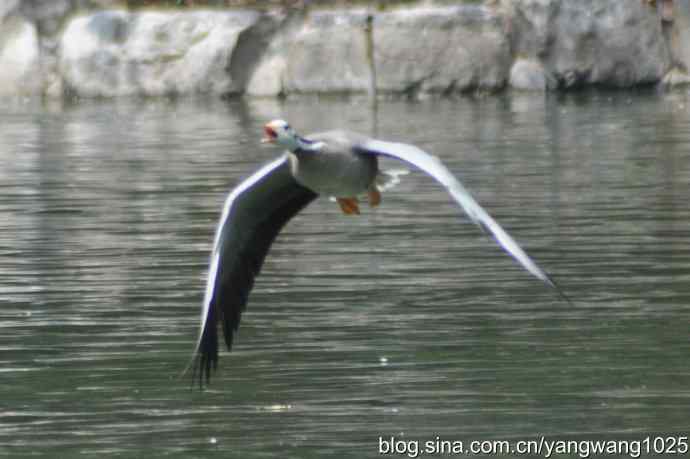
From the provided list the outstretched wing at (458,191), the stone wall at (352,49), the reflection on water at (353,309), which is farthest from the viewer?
the stone wall at (352,49)

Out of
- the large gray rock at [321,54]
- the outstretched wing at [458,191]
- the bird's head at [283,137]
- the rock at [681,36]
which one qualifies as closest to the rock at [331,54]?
the large gray rock at [321,54]

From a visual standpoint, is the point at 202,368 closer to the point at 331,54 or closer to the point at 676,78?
the point at 331,54

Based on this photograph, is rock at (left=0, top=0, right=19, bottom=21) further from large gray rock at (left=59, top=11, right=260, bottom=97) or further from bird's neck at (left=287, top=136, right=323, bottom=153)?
bird's neck at (left=287, top=136, right=323, bottom=153)

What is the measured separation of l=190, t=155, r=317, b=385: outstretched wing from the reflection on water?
0.93 feet

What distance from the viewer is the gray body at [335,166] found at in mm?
7129

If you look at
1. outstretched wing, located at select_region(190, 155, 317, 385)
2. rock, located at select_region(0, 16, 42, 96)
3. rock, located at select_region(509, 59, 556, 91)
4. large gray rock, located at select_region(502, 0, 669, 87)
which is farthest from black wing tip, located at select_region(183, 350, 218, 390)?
rock, located at select_region(0, 16, 42, 96)

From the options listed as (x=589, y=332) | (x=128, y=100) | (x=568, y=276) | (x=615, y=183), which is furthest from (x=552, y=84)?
(x=589, y=332)

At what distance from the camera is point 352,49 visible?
2444 centimetres

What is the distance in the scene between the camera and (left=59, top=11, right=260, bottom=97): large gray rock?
82.4 feet

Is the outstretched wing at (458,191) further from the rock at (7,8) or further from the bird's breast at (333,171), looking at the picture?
the rock at (7,8)

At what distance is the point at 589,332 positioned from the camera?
8.32m

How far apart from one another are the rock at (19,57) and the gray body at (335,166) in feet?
62.4

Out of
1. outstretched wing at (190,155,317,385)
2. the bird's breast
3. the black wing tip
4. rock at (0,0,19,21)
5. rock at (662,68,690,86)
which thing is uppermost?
the bird's breast

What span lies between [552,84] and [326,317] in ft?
54.2
